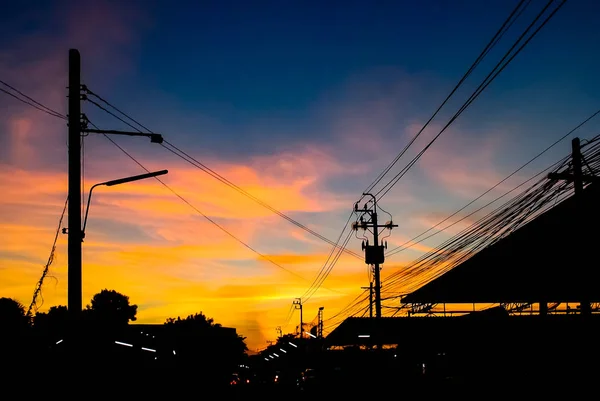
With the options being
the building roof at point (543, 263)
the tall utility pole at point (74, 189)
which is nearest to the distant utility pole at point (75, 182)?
the tall utility pole at point (74, 189)

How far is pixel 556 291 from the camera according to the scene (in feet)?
64.3

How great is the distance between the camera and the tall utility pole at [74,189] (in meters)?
13.6

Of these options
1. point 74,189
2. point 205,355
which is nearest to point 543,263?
point 74,189

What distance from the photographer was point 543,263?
1905cm

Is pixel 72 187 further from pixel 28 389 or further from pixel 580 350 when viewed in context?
pixel 580 350

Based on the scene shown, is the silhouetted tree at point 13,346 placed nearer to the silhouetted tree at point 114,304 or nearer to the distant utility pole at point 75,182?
the distant utility pole at point 75,182

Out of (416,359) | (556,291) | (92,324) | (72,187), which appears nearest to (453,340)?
(556,291)

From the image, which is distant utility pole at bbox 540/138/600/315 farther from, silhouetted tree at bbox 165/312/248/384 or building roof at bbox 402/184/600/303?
silhouetted tree at bbox 165/312/248/384

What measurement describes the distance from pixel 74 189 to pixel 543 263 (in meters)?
14.6

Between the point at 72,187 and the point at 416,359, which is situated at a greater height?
the point at 72,187

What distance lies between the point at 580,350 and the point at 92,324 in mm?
14089

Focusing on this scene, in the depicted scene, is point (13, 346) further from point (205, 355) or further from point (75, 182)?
point (205, 355)

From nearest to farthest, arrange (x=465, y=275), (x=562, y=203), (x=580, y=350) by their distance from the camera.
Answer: (x=580, y=350) → (x=562, y=203) → (x=465, y=275)

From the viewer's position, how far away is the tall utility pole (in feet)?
44.7
